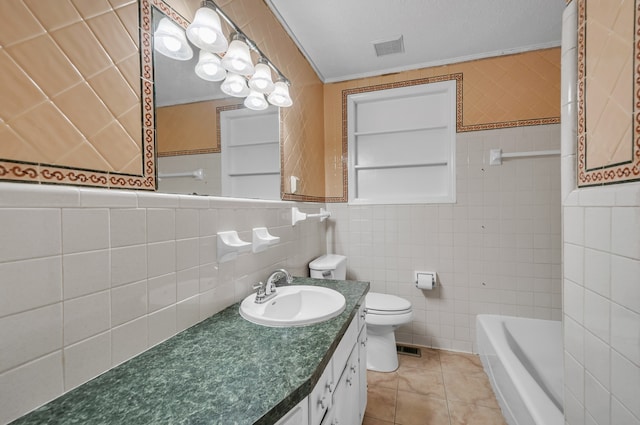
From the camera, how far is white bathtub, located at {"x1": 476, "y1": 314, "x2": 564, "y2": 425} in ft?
3.78

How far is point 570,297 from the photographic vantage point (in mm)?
859

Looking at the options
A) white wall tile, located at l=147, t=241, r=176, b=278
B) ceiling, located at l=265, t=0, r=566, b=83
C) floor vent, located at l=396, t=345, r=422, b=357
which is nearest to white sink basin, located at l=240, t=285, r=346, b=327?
white wall tile, located at l=147, t=241, r=176, b=278

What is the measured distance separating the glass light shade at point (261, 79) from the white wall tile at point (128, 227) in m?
0.88

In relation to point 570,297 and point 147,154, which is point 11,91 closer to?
point 147,154

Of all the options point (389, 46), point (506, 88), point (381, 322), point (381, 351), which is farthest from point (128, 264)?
point (506, 88)

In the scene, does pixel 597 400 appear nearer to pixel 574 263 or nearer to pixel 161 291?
pixel 574 263

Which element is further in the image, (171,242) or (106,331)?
(171,242)

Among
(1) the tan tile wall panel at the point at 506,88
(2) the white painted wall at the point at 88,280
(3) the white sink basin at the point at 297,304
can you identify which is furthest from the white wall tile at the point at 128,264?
(1) the tan tile wall panel at the point at 506,88

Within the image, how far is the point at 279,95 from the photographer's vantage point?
1517mm

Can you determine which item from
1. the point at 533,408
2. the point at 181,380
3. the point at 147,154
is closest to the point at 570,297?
the point at 533,408

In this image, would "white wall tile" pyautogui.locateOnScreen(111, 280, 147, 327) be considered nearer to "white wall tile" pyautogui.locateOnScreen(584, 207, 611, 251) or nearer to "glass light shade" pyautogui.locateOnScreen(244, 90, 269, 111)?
"glass light shade" pyautogui.locateOnScreen(244, 90, 269, 111)

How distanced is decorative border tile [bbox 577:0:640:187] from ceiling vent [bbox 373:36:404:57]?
1358mm

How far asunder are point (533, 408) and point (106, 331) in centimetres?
162

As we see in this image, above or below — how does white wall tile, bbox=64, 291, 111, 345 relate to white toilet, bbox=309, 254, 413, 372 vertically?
above
